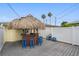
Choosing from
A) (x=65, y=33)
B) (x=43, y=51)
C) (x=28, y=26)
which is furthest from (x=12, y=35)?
(x=43, y=51)

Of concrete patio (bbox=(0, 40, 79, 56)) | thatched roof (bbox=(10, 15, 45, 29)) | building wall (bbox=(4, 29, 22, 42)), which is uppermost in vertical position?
thatched roof (bbox=(10, 15, 45, 29))

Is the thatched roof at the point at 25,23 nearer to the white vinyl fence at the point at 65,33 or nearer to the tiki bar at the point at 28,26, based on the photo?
the tiki bar at the point at 28,26

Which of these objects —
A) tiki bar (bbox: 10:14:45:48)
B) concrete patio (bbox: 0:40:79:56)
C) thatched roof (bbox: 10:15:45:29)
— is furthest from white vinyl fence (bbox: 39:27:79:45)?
thatched roof (bbox: 10:15:45:29)

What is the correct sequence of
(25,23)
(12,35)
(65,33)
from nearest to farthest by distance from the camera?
(25,23)
(65,33)
(12,35)

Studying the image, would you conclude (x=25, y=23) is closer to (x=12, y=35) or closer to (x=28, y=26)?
(x=28, y=26)

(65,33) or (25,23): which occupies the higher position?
(25,23)

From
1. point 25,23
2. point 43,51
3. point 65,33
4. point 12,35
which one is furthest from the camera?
point 12,35

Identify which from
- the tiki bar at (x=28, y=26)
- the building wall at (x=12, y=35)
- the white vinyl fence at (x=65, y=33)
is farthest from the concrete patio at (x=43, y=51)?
the building wall at (x=12, y=35)

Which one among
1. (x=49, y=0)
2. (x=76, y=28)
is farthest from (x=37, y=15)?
(x=49, y=0)

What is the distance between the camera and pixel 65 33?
11.6 metres

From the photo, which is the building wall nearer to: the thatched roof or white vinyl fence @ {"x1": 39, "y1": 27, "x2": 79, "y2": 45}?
white vinyl fence @ {"x1": 39, "y1": 27, "x2": 79, "y2": 45}

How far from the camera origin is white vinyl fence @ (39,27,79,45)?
33.4 feet

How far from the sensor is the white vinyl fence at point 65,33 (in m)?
10.2

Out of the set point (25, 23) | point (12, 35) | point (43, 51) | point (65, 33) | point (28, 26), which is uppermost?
point (25, 23)
